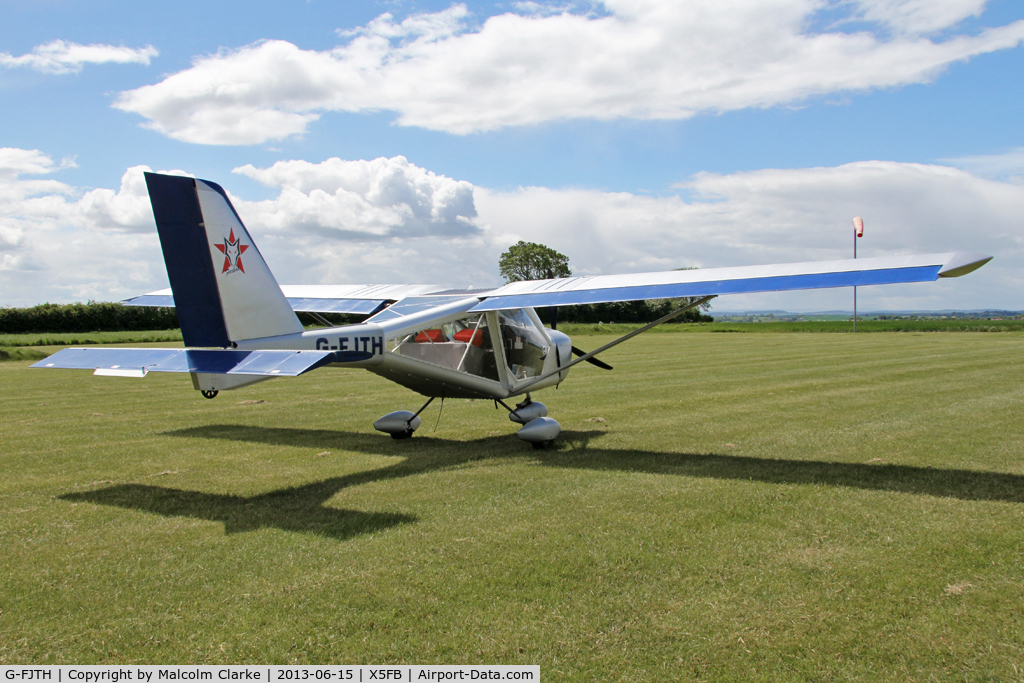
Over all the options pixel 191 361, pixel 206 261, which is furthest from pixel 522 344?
pixel 191 361

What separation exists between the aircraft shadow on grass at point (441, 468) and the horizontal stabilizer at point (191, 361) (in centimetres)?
114

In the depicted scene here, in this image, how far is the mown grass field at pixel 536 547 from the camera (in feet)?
10.7

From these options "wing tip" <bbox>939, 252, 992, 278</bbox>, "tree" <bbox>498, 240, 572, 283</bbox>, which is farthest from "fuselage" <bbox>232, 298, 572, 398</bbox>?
"tree" <bbox>498, 240, 572, 283</bbox>

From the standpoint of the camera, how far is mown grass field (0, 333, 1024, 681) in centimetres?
327

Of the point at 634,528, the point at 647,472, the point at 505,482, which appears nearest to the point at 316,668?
the point at 634,528

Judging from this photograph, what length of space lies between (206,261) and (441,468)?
3.12 meters

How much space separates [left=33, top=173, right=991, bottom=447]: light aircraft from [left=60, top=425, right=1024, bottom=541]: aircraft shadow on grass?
645 millimetres

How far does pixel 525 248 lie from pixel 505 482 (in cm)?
7912

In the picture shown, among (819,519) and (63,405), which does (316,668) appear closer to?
(819,519)

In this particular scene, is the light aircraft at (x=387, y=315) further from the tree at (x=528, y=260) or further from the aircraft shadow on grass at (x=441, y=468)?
the tree at (x=528, y=260)

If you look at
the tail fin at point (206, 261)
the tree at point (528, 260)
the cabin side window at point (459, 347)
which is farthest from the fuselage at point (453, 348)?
the tree at point (528, 260)

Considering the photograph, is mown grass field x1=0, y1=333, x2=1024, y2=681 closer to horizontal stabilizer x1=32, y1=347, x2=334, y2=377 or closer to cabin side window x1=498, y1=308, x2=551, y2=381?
cabin side window x1=498, y1=308, x2=551, y2=381

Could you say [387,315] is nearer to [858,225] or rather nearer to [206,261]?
[206,261]

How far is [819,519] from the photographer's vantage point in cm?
526
